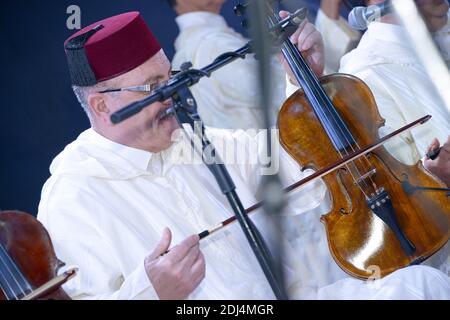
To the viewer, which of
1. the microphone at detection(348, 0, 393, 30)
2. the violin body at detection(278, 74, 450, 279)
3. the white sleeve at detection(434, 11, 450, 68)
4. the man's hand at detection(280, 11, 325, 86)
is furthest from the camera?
the white sleeve at detection(434, 11, 450, 68)

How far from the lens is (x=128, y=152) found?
214cm

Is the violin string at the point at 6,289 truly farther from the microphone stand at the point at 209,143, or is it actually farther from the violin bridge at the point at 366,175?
the violin bridge at the point at 366,175

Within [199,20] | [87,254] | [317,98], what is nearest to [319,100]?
[317,98]

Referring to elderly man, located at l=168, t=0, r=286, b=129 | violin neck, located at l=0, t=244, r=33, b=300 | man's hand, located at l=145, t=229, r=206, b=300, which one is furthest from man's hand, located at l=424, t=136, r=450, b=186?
violin neck, located at l=0, t=244, r=33, b=300

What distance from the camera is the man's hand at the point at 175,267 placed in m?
1.87

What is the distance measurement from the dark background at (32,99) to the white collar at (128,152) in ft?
0.41

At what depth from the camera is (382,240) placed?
204 cm

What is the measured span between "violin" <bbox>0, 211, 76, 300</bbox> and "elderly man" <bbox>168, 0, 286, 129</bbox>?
0.67 meters

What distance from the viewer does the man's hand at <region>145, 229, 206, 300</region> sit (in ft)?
6.14

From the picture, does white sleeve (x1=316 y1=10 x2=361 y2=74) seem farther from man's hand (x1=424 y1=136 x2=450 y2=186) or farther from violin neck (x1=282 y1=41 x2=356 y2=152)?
man's hand (x1=424 y1=136 x2=450 y2=186)

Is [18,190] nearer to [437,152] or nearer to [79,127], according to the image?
[79,127]

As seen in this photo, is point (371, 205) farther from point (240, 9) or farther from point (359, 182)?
point (240, 9)

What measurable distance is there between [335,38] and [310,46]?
265 mm

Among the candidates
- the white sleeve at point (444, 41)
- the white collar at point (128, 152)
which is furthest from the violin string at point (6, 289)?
the white sleeve at point (444, 41)
